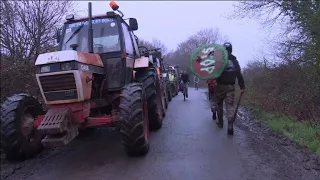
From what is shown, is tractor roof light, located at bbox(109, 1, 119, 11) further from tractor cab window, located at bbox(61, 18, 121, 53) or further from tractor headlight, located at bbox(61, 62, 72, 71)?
tractor headlight, located at bbox(61, 62, 72, 71)

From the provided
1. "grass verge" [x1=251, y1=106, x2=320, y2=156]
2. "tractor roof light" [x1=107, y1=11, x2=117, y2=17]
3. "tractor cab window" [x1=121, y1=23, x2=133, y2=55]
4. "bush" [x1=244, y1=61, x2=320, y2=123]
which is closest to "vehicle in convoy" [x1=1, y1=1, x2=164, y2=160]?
"tractor cab window" [x1=121, y1=23, x2=133, y2=55]

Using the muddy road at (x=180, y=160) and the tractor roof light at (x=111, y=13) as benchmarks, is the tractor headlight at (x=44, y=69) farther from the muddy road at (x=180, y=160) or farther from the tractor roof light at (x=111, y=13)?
the tractor roof light at (x=111, y=13)

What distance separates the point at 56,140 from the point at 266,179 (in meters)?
3.24

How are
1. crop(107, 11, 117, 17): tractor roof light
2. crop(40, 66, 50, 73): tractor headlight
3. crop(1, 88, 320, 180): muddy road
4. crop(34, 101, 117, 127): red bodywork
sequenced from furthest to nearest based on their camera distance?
1. crop(107, 11, 117, 17): tractor roof light
2. crop(34, 101, 117, 127): red bodywork
3. crop(40, 66, 50, 73): tractor headlight
4. crop(1, 88, 320, 180): muddy road

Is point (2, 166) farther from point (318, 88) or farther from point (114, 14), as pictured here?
point (318, 88)

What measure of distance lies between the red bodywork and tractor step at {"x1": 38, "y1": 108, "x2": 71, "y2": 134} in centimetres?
14

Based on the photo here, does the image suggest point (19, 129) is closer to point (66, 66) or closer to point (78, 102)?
point (78, 102)

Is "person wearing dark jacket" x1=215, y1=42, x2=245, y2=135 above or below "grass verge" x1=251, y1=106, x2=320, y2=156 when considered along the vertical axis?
above

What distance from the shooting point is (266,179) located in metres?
5.18

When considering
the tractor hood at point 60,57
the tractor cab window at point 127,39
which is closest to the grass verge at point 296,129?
the tractor cab window at point 127,39

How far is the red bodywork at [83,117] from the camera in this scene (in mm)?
6305

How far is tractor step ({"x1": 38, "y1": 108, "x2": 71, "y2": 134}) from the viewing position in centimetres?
577

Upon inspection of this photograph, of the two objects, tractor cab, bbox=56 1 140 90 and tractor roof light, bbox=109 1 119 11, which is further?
tractor roof light, bbox=109 1 119 11

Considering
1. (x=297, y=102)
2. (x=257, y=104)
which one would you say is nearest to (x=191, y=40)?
(x=257, y=104)
